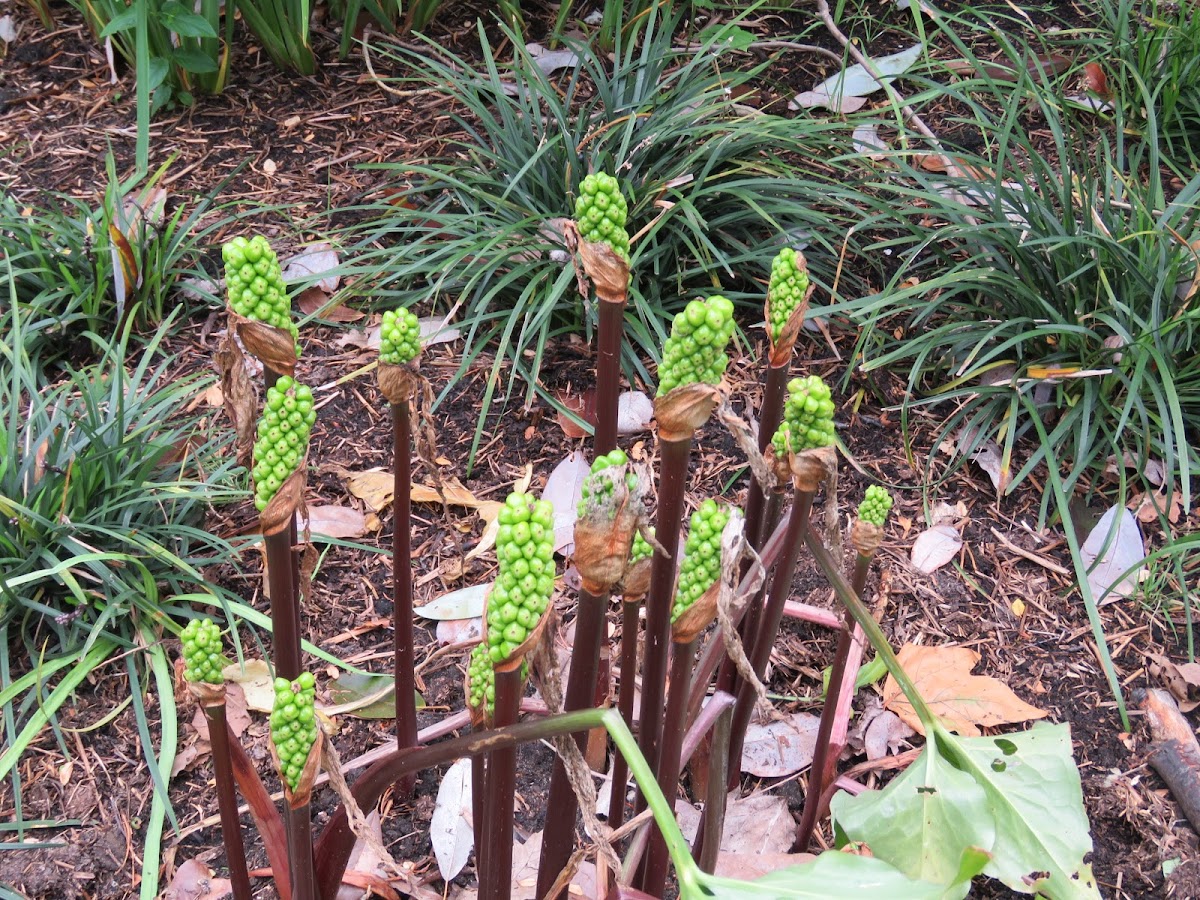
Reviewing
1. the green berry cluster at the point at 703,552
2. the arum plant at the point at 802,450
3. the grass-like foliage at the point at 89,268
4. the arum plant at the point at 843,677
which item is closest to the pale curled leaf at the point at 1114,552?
the arum plant at the point at 843,677

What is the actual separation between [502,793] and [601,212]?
0.59 metres

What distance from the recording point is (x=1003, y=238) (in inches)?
102

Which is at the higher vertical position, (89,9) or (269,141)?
(89,9)

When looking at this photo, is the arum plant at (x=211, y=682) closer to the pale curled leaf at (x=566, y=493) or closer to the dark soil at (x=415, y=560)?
the dark soil at (x=415, y=560)

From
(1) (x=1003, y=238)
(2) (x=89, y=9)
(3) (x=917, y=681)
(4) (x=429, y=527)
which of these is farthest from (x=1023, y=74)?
(2) (x=89, y=9)

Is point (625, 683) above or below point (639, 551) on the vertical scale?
below

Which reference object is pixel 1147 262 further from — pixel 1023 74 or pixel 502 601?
pixel 502 601

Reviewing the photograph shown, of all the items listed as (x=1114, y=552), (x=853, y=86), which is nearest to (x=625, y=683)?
(x=1114, y=552)

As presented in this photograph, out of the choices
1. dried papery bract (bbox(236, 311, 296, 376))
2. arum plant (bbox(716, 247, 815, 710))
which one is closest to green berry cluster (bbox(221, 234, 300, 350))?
dried papery bract (bbox(236, 311, 296, 376))

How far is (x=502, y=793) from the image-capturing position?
1.04m

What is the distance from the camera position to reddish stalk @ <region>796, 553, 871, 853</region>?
60.1 inches

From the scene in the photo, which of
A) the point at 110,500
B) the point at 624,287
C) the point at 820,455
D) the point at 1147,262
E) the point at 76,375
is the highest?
the point at 624,287

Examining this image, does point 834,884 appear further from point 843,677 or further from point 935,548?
point 935,548

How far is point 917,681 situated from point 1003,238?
115cm
